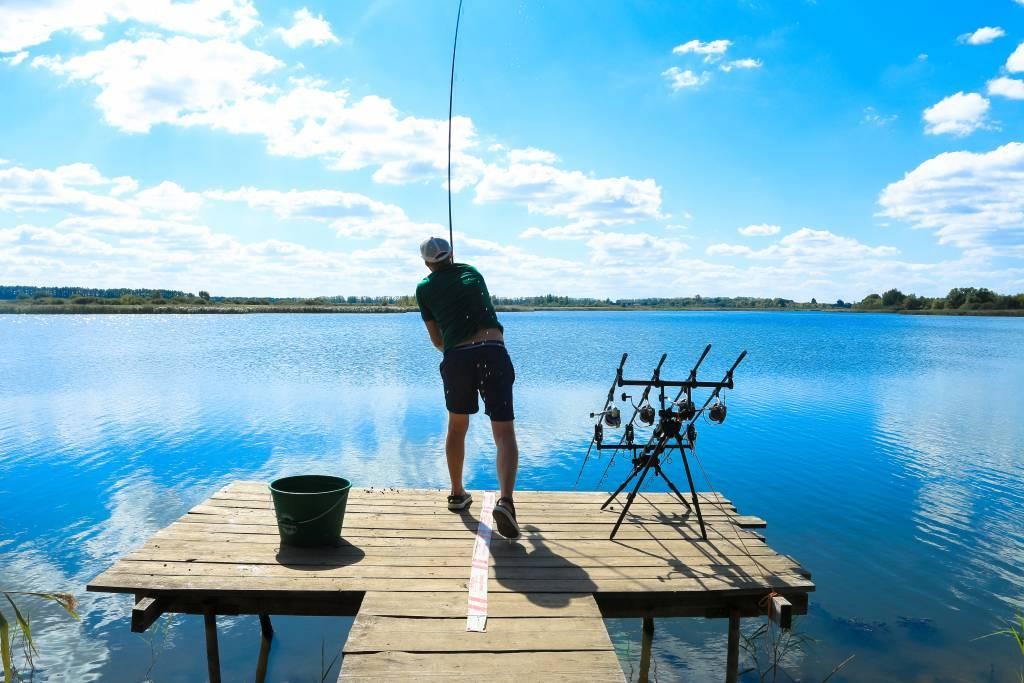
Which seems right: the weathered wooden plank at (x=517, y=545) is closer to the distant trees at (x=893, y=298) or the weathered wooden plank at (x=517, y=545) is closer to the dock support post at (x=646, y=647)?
the dock support post at (x=646, y=647)

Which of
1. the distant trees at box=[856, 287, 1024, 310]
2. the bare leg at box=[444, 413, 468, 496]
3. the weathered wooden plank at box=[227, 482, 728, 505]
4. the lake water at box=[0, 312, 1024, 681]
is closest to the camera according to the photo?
the bare leg at box=[444, 413, 468, 496]

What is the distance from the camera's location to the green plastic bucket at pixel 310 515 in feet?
13.2

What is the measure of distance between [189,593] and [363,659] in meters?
1.42

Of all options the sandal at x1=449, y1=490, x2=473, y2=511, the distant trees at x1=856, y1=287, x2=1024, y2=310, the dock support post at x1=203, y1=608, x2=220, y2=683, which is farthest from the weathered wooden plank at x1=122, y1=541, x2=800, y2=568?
the distant trees at x1=856, y1=287, x2=1024, y2=310

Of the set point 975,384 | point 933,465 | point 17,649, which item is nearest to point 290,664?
point 17,649

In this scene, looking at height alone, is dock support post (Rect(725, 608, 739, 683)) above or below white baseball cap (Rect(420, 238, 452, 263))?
below

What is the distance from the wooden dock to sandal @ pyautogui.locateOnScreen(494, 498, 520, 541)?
10 centimetres

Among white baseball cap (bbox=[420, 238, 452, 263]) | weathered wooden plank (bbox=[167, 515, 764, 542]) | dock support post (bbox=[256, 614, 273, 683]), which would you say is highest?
white baseball cap (bbox=[420, 238, 452, 263])

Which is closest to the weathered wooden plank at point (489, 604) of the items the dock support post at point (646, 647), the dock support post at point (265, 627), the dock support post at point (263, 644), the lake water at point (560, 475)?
the dock support post at point (646, 647)

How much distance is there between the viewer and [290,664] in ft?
18.7

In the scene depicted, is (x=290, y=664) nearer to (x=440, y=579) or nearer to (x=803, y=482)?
(x=440, y=579)

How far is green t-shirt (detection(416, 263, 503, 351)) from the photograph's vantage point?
4.42m

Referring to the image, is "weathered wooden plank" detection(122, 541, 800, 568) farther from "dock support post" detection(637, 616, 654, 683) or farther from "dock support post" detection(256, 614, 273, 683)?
"dock support post" detection(256, 614, 273, 683)

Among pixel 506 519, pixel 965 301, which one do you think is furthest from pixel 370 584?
pixel 965 301
